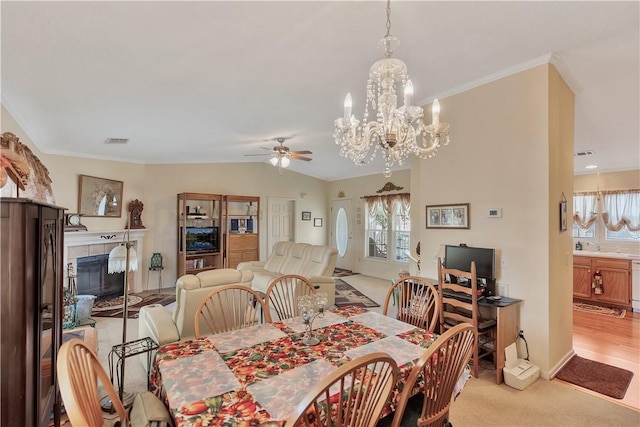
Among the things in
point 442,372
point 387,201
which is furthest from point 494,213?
point 387,201

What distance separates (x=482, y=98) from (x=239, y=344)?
3289 mm

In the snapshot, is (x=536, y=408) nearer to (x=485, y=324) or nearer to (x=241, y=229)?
(x=485, y=324)

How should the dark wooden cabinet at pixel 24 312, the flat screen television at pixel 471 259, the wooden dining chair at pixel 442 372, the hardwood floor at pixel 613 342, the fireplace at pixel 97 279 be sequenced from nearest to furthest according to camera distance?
1. the dark wooden cabinet at pixel 24 312
2. the wooden dining chair at pixel 442 372
3. the hardwood floor at pixel 613 342
4. the flat screen television at pixel 471 259
5. the fireplace at pixel 97 279

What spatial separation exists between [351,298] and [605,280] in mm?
4170

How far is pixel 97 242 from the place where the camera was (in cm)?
510

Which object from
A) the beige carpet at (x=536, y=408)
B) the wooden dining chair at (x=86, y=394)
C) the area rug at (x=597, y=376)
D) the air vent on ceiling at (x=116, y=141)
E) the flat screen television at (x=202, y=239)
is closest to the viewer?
the wooden dining chair at (x=86, y=394)

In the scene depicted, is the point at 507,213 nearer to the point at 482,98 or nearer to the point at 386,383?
the point at 482,98

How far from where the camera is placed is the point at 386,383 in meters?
1.13

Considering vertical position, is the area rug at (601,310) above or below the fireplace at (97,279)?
below

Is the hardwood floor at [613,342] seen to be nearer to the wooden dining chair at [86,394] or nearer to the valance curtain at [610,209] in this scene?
the valance curtain at [610,209]

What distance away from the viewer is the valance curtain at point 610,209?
16.4 feet

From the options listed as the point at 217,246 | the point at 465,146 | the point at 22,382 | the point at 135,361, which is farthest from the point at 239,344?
the point at 217,246

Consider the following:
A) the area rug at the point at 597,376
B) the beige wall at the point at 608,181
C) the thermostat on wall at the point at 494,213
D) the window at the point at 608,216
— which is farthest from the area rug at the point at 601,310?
the thermostat on wall at the point at 494,213

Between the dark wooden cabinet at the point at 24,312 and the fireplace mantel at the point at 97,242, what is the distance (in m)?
3.77
